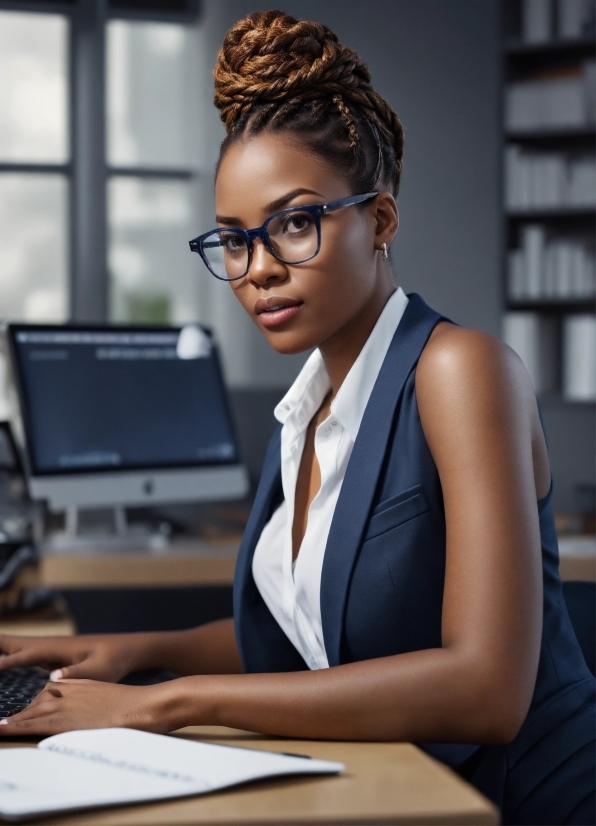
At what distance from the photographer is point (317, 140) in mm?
1175

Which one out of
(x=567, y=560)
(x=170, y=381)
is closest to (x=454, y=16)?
(x=170, y=381)

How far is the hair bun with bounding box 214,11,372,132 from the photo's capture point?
3.94ft

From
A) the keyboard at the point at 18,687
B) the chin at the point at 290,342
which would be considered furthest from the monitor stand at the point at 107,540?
the chin at the point at 290,342

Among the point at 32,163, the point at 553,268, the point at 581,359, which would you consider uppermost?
the point at 32,163

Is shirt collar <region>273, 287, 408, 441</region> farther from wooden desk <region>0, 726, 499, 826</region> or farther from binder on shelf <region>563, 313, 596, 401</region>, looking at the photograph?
binder on shelf <region>563, 313, 596, 401</region>

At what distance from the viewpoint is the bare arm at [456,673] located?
0.92m

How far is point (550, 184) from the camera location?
15.0 feet

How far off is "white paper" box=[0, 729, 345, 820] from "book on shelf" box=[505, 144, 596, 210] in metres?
4.01

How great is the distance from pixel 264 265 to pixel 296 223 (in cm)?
6

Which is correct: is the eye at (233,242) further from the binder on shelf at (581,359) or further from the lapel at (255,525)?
the binder on shelf at (581,359)

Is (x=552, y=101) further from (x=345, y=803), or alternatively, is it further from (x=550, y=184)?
(x=345, y=803)

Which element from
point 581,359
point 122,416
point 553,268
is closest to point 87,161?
point 553,268

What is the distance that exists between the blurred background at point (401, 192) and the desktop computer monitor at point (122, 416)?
0.54 metres

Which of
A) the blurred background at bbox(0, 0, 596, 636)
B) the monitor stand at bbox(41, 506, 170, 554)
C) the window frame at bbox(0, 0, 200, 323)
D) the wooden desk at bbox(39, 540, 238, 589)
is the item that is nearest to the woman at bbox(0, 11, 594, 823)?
the wooden desk at bbox(39, 540, 238, 589)
